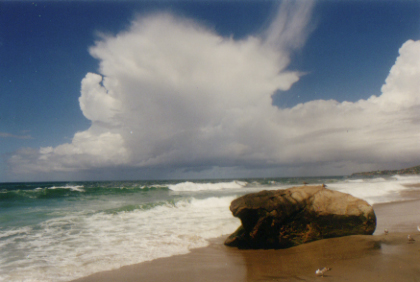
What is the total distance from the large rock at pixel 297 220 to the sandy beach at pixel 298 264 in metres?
0.25

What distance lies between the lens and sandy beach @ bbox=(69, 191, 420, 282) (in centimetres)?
384

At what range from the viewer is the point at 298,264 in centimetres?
448

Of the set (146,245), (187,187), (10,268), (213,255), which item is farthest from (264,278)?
(187,187)

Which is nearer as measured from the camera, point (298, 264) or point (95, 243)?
point (298, 264)

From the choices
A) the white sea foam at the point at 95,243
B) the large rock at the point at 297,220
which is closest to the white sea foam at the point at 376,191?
the large rock at the point at 297,220

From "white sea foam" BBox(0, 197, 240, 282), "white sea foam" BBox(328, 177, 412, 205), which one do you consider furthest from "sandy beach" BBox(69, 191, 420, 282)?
"white sea foam" BBox(328, 177, 412, 205)

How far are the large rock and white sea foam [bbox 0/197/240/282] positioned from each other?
177 cm

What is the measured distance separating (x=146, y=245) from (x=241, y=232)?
8.82 feet

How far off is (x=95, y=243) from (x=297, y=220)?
5772mm

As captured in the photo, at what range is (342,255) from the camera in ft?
15.4

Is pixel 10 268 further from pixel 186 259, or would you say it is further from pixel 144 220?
pixel 144 220

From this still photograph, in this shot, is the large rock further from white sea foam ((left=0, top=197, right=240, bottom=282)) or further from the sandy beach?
white sea foam ((left=0, top=197, right=240, bottom=282))

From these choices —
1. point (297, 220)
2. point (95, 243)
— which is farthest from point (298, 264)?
point (95, 243)

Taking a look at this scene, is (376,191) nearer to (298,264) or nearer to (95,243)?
(298,264)
